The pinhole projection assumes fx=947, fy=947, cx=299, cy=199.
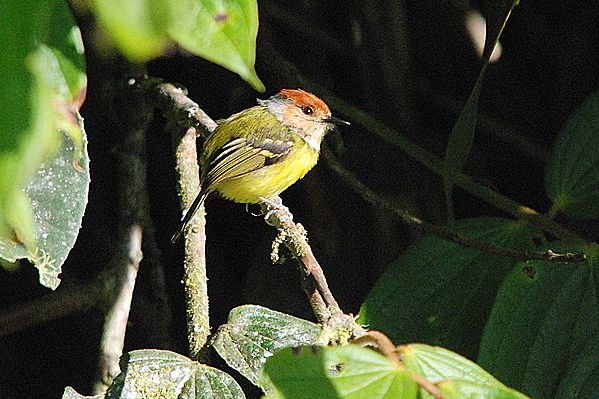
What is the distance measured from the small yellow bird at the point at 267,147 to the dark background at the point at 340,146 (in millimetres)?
63

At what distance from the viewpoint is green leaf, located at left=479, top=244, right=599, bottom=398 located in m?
1.85

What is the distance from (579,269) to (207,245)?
1156mm

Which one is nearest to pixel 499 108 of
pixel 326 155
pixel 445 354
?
pixel 326 155

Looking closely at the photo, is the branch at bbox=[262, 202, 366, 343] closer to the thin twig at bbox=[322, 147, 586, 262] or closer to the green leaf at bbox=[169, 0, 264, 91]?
the thin twig at bbox=[322, 147, 586, 262]

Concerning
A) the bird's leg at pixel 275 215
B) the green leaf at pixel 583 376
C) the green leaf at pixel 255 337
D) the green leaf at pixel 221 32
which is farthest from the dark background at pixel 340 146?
the green leaf at pixel 221 32

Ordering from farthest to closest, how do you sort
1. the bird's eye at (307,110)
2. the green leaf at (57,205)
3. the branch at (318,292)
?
the bird's eye at (307,110) < the branch at (318,292) < the green leaf at (57,205)

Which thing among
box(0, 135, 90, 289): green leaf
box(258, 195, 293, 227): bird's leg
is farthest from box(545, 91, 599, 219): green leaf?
box(0, 135, 90, 289): green leaf

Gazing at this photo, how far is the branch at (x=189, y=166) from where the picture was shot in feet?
5.66

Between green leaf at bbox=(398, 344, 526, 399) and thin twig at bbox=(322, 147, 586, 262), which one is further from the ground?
green leaf at bbox=(398, 344, 526, 399)

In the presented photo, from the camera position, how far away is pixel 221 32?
60 centimetres

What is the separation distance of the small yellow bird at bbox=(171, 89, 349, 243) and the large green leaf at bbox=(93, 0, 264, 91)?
6.23 feet

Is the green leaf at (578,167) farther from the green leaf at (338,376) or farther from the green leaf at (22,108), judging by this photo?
the green leaf at (22,108)

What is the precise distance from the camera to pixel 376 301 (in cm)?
205

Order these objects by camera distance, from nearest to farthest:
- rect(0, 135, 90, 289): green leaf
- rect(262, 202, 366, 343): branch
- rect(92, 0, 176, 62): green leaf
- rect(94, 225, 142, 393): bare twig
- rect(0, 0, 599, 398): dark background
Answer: rect(92, 0, 176, 62): green leaf, rect(0, 135, 90, 289): green leaf, rect(262, 202, 366, 343): branch, rect(94, 225, 142, 393): bare twig, rect(0, 0, 599, 398): dark background
